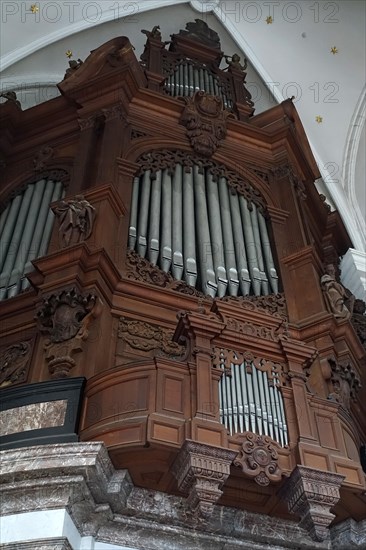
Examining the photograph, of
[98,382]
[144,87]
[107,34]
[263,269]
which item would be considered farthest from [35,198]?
[107,34]

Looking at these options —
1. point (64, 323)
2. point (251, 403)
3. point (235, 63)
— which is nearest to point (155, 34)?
point (235, 63)

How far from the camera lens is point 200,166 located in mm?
8227

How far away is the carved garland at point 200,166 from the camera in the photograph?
795 centimetres

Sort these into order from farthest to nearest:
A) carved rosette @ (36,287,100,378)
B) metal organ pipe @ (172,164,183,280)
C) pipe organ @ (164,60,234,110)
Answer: pipe organ @ (164,60,234,110) < metal organ pipe @ (172,164,183,280) < carved rosette @ (36,287,100,378)

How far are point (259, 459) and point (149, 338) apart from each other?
5.33 ft

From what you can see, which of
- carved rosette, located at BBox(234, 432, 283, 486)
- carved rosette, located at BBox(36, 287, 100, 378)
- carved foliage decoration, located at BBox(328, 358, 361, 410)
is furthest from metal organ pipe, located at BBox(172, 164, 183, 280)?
carved rosette, located at BBox(234, 432, 283, 486)

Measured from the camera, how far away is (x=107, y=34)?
12.0 metres

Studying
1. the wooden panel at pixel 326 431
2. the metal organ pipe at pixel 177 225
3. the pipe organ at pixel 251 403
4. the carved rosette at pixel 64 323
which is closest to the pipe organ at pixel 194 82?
the metal organ pipe at pixel 177 225

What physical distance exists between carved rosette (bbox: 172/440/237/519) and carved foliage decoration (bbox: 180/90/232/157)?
4526mm

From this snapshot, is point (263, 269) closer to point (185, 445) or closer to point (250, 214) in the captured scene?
point (250, 214)

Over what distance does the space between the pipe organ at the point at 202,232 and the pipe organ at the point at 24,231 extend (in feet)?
3.14

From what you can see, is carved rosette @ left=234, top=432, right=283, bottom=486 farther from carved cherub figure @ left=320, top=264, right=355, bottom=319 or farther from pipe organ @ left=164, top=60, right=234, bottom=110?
pipe organ @ left=164, top=60, right=234, bottom=110

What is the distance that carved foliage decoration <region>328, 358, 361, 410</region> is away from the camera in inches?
238

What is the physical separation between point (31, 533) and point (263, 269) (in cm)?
373
